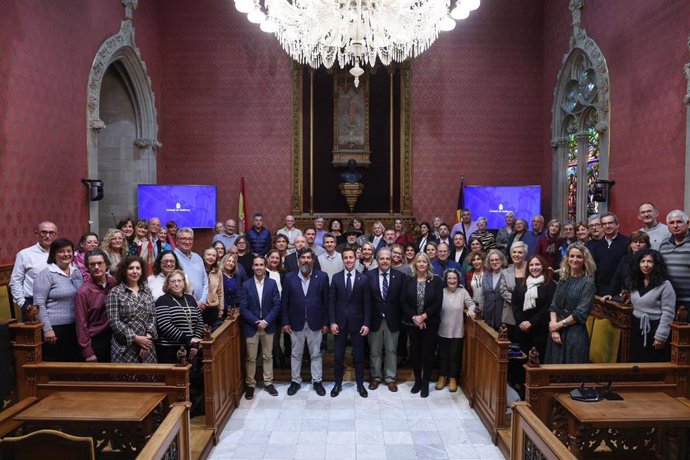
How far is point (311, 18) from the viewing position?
19.7 ft

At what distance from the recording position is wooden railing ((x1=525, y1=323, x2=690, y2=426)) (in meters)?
3.92

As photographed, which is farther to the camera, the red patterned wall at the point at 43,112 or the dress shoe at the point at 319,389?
the red patterned wall at the point at 43,112

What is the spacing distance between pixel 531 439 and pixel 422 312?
8.09 feet

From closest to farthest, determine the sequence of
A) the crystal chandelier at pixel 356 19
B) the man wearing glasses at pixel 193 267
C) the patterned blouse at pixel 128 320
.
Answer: the patterned blouse at pixel 128 320 → the man wearing glasses at pixel 193 267 → the crystal chandelier at pixel 356 19

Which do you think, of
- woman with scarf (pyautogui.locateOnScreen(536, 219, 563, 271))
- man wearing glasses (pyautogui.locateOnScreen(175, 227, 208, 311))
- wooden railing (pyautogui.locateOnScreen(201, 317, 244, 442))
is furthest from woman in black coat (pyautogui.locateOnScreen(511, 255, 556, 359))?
man wearing glasses (pyautogui.locateOnScreen(175, 227, 208, 311))

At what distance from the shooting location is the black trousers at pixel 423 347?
A: 548cm

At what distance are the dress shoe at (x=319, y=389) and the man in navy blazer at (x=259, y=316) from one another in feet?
1.32

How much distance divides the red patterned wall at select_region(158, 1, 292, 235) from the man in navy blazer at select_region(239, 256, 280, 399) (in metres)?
5.36

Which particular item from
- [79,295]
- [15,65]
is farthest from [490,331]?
[15,65]

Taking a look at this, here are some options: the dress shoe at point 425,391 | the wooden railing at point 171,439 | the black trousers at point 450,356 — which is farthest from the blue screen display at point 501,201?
the wooden railing at point 171,439

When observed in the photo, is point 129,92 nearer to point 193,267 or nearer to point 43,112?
point 43,112

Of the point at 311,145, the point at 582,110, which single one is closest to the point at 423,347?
the point at 582,110

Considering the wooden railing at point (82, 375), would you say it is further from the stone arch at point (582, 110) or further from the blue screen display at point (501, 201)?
the blue screen display at point (501, 201)

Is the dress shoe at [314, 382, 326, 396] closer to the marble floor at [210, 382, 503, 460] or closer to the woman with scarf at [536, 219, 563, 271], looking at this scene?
the marble floor at [210, 382, 503, 460]
